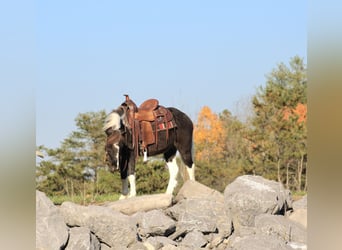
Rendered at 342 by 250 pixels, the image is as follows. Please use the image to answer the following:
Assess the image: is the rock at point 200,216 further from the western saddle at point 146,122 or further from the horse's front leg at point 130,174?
the western saddle at point 146,122

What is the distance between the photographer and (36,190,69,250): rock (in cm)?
507

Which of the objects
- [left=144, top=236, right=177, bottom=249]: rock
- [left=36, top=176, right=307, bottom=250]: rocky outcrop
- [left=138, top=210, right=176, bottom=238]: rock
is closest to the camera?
[left=36, top=176, right=307, bottom=250]: rocky outcrop

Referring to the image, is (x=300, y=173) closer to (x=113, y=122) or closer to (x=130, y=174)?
(x=130, y=174)

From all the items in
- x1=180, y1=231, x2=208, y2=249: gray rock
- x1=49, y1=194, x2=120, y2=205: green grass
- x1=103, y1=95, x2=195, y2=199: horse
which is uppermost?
x1=103, y1=95, x2=195, y2=199: horse

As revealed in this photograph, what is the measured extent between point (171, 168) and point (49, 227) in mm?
3752

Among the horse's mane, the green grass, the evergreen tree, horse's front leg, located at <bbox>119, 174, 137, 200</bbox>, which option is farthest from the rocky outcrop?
the evergreen tree

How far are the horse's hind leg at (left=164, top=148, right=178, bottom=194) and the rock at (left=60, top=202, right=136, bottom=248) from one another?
3.04 meters

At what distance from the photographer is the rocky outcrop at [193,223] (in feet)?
17.6

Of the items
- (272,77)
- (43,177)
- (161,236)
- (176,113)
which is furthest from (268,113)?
(161,236)

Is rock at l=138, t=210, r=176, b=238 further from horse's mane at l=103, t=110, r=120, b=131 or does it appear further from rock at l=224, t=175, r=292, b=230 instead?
horse's mane at l=103, t=110, r=120, b=131

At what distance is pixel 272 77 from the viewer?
42.2 ft

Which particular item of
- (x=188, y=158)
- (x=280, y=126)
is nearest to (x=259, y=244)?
(x=188, y=158)

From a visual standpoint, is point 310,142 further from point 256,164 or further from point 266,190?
point 256,164

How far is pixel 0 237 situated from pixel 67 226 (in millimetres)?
4253
